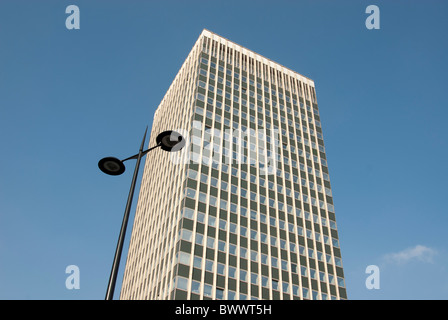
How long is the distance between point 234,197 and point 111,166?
50508 millimetres

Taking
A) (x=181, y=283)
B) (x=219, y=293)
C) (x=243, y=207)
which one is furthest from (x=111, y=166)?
(x=243, y=207)

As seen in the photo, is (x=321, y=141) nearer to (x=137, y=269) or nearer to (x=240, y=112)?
(x=240, y=112)

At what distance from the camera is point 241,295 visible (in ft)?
175

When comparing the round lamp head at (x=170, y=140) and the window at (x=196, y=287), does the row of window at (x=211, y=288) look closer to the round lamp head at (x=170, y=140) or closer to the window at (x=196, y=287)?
the window at (x=196, y=287)

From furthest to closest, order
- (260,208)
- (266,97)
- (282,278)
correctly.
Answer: (266,97) → (260,208) → (282,278)

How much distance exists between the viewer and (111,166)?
14.8m

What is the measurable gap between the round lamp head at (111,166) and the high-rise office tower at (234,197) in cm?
3755

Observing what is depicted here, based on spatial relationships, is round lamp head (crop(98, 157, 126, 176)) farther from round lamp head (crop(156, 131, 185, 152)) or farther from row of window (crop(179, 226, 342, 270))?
row of window (crop(179, 226, 342, 270))

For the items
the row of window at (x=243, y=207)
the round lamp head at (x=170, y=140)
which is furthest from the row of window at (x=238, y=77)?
the round lamp head at (x=170, y=140)

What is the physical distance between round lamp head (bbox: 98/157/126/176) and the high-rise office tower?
37.6 metres

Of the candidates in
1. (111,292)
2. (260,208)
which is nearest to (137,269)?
(260,208)

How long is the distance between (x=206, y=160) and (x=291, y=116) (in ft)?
102

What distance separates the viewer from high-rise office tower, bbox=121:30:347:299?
182 feet

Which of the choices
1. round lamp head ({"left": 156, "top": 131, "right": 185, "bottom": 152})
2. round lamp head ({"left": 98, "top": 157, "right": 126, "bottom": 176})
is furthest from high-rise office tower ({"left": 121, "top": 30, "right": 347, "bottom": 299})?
round lamp head ({"left": 156, "top": 131, "right": 185, "bottom": 152})
